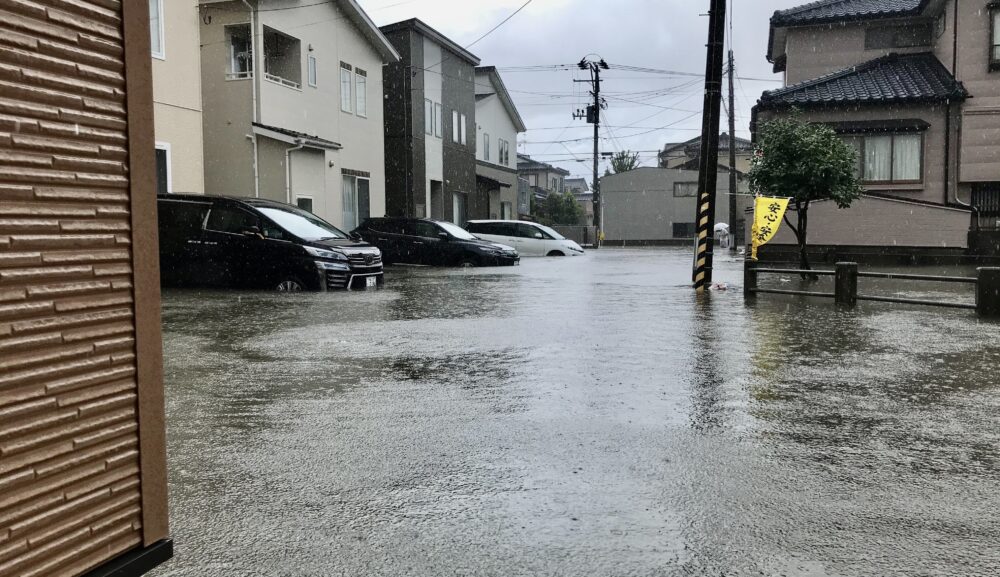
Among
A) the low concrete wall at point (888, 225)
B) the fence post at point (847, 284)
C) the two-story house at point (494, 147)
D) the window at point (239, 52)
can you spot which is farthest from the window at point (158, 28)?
the two-story house at point (494, 147)

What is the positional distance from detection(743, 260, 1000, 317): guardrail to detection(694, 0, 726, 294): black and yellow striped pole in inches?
68.3

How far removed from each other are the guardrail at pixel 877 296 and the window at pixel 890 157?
1211 cm

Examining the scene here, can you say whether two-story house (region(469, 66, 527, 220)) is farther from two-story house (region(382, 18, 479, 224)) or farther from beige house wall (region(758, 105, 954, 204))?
beige house wall (region(758, 105, 954, 204))

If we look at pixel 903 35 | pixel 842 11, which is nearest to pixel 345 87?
pixel 842 11

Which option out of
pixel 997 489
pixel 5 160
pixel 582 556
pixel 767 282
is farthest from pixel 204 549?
pixel 767 282

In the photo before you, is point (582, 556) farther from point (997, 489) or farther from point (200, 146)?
point (200, 146)

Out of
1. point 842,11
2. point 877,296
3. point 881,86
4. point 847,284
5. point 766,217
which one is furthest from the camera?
point 842,11

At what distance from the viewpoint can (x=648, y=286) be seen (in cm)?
1695

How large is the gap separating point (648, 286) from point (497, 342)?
837 cm

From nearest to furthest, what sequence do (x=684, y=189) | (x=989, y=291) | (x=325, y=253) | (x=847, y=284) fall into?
(x=989, y=291) → (x=847, y=284) → (x=325, y=253) → (x=684, y=189)

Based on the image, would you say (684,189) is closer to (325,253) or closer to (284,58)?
(284,58)

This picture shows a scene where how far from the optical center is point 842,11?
28172 mm

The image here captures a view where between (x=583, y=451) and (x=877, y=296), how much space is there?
10.5m

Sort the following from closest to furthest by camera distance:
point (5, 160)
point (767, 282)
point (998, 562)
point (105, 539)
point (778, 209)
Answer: point (5, 160), point (105, 539), point (998, 562), point (778, 209), point (767, 282)
